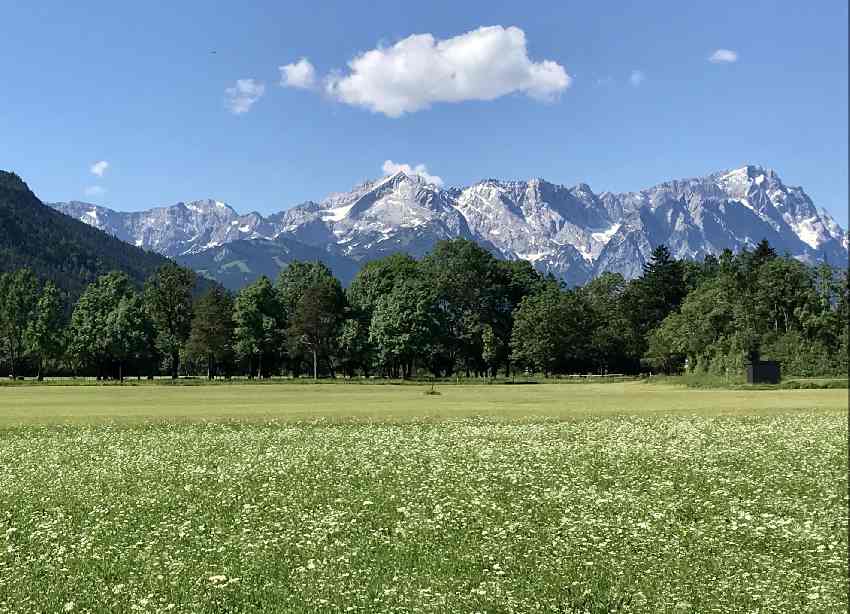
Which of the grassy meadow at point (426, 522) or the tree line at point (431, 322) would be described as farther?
the tree line at point (431, 322)

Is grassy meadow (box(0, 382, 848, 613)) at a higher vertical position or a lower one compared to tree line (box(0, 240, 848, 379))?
lower

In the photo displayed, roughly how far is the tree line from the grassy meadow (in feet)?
279

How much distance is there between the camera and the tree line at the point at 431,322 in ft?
410

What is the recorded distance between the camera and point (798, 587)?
13.0 metres

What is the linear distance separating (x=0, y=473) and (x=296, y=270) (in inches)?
5149

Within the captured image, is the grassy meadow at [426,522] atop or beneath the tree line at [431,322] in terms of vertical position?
beneath

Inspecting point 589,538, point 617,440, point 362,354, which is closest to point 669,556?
point 589,538

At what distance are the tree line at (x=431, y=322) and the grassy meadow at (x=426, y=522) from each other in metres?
85.0

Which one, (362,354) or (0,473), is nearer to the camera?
(0,473)

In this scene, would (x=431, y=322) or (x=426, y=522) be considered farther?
(x=431, y=322)

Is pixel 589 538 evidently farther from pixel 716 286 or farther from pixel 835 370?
pixel 716 286

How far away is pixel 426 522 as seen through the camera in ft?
56.3

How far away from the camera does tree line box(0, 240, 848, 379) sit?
125 metres

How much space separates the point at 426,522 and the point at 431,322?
4473 inches
